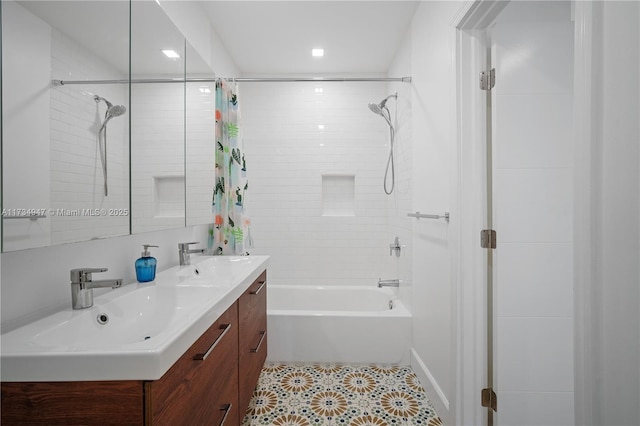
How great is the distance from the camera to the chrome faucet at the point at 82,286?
1.00 m

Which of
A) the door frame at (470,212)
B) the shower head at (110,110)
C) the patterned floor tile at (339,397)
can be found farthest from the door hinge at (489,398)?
the shower head at (110,110)

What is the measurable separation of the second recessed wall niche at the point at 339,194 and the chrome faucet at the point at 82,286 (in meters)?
2.50

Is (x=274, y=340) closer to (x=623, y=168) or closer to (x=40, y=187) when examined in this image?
(x=40, y=187)

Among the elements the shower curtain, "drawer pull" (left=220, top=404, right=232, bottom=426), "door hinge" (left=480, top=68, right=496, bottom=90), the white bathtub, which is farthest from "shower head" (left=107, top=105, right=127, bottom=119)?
the white bathtub

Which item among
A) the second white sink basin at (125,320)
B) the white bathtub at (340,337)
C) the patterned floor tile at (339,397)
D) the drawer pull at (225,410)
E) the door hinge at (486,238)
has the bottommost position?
the patterned floor tile at (339,397)

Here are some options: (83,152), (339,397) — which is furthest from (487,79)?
(339,397)

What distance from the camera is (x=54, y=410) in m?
0.68

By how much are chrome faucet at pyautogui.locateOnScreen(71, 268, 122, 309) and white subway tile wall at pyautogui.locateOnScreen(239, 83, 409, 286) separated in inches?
89.0

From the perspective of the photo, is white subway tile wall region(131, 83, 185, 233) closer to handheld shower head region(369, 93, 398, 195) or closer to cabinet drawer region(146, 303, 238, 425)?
cabinet drawer region(146, 303, 238, 425)

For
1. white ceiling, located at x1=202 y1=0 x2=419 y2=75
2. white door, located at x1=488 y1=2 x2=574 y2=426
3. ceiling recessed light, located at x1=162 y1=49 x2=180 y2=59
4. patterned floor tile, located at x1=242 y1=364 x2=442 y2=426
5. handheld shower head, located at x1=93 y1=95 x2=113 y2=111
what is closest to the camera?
handheld shower head, located at x1=93 y1=95 x2=113 y2=111

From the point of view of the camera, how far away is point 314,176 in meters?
3.29

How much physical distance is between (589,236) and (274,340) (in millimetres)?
2159

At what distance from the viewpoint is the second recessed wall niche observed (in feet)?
11.1

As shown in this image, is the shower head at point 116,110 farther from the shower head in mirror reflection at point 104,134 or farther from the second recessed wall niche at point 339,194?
the second recessed wall niche at point 339,194
